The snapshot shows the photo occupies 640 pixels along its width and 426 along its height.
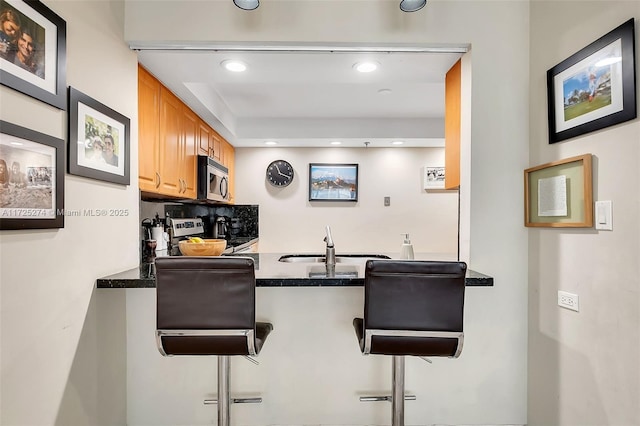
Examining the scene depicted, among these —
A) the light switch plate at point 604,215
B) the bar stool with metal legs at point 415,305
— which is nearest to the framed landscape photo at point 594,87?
the light switch plate at point 604,215

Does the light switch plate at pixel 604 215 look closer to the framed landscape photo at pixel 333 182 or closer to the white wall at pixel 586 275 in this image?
the white wall at pixel 586 275

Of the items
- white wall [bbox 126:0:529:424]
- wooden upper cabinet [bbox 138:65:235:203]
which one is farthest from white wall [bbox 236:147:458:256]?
white wall [bbox 126:0:529:424]

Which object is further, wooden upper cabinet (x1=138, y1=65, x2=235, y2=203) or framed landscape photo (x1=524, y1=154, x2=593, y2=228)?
wooden upper cabinet (x1=138, y1=65, x2=235, y2=203)

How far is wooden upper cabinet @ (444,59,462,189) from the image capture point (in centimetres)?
195

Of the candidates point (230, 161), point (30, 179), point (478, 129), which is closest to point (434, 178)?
point (478, 129)

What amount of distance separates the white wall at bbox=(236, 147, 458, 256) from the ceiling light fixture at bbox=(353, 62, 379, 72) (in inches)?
83.7

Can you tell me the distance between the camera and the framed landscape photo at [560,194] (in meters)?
1.41

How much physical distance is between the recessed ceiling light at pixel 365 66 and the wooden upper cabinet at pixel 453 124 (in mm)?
471

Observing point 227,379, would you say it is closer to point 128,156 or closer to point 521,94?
point 128,156

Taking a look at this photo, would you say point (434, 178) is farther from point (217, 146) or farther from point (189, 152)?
point (189, 152)

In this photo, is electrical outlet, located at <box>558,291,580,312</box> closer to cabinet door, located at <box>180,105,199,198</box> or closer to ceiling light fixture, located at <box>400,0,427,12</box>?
ceiling light fixture, located at <box>400,0,427,12</box>

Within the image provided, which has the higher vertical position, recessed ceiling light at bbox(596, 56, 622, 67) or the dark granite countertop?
recessed ceiling light at bbox(596, 56, 622, 67)

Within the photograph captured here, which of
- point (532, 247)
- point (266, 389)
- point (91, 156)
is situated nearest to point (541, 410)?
point (532, 247)

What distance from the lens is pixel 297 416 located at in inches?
73.5
